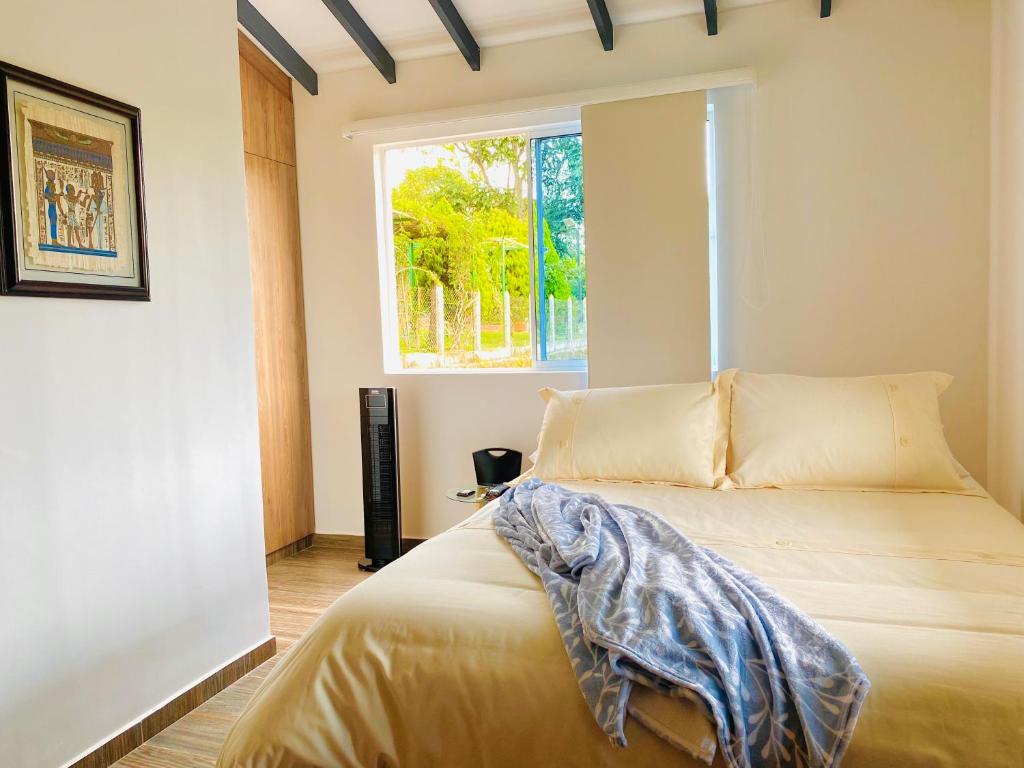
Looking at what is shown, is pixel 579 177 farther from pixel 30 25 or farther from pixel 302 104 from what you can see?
pixel 30 25

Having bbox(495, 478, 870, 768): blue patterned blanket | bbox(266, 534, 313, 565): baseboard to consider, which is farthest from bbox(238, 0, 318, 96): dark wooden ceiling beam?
bbox(495, 478, 870, 768): blue patterned blanket

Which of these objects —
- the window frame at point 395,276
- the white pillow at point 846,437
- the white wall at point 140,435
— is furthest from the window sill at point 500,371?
the white wall at point 140,435

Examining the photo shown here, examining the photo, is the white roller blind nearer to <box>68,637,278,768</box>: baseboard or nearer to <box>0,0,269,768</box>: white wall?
<box>0,0,269,768</box>: white wall

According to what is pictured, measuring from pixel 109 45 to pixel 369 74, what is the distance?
1.93 m

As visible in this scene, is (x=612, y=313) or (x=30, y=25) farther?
(x=612, y=313)

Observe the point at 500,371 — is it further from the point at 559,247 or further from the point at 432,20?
the point at 432,20

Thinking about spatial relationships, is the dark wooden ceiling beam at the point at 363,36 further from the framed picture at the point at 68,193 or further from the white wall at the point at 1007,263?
the white wall at the point at 1007,263

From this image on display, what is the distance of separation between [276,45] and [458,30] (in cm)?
92

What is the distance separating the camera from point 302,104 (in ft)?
13.3

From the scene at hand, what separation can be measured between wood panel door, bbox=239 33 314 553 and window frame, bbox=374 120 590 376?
0.47 meters

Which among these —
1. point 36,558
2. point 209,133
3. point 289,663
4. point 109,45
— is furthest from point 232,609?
point 109,45

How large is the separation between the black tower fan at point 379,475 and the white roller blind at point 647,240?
3.46ft

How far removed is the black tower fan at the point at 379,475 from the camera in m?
3.76

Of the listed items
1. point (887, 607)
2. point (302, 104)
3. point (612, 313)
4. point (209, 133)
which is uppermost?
point (302, 104)
